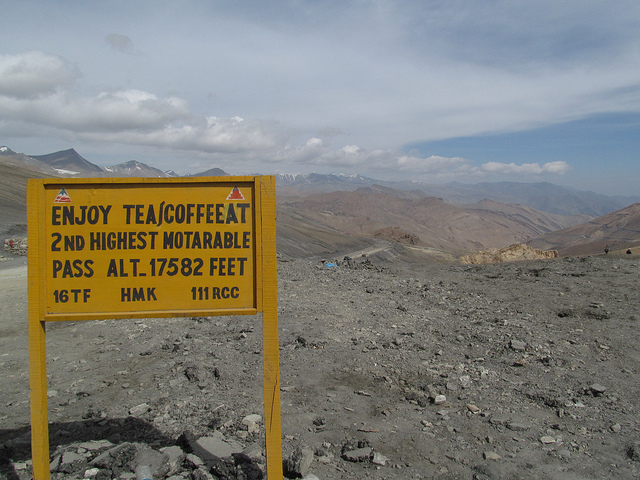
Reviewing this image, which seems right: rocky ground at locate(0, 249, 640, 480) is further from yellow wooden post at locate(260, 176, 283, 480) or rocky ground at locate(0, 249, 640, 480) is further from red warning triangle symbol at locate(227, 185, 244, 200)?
red warning triangle symbol at locate(227, 185, 244, 200)

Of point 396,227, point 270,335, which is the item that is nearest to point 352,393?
point 270,335

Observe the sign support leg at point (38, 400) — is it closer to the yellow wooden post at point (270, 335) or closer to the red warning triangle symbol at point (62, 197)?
the red warning triangle symbol at point (62, 197)

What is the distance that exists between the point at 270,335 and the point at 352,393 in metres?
2.28

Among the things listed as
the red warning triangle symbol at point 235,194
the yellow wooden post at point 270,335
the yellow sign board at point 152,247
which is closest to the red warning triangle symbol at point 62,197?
the yellow sign board at point 152,247

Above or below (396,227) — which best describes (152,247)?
above

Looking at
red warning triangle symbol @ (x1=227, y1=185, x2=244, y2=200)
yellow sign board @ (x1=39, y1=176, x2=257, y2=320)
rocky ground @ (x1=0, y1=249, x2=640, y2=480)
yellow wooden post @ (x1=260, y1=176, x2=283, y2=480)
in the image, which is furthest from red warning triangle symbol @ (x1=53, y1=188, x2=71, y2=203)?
rocky ground @ (x1=0, y1=249, x2=640, y2=480)

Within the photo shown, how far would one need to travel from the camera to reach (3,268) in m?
14.0

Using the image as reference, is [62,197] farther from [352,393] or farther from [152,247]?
[352,393]

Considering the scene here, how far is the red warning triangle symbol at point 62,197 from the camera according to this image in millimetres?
2945

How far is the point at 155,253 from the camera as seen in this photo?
3.00 meters

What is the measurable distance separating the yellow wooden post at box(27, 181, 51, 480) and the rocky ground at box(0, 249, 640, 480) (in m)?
0.40

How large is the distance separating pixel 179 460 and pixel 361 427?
1647 millimetres

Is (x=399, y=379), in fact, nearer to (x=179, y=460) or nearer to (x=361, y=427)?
(x=361, y=427)

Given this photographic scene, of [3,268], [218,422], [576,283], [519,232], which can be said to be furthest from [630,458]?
[519,232]
